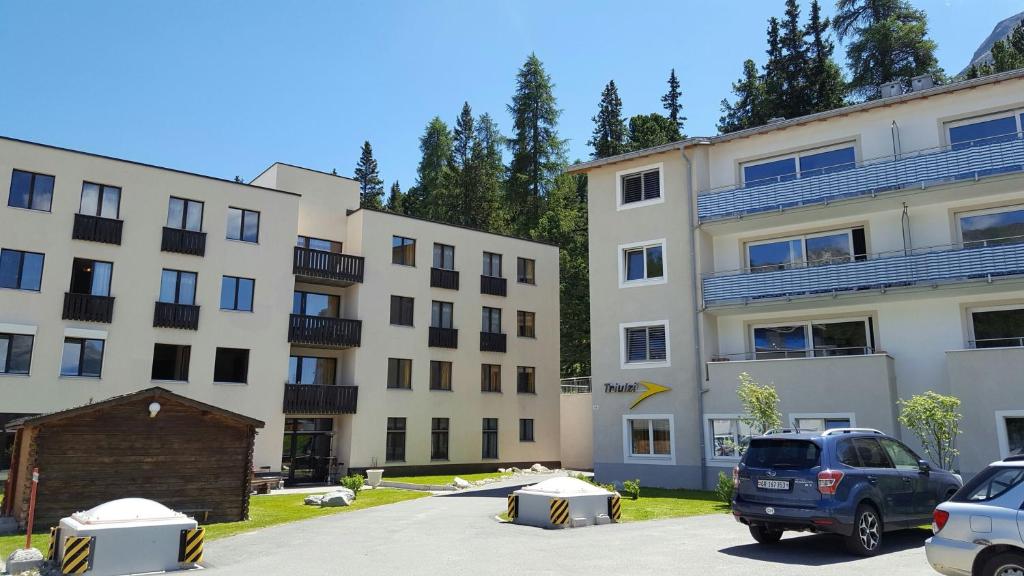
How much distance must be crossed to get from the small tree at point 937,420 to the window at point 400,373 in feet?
75.3

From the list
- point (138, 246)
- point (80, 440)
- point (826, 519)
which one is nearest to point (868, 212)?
point (826, 519)

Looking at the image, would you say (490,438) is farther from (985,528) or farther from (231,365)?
(985,528)

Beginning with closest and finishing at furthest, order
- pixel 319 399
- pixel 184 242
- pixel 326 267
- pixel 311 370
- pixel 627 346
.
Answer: pixel 627 346 < pixel 184 242 < pixel 319 399 < pixel 326 267 < pixel 311 370

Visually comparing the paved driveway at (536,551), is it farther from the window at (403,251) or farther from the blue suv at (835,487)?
the window at (403,251)

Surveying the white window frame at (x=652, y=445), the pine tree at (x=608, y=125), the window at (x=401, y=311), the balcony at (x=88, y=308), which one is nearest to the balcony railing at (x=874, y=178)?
the white window frame at (x=652, y=445)

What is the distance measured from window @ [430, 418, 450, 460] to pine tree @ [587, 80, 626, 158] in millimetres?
31402

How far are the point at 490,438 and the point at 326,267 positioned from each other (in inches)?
489

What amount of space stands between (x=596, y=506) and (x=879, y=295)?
1233cm

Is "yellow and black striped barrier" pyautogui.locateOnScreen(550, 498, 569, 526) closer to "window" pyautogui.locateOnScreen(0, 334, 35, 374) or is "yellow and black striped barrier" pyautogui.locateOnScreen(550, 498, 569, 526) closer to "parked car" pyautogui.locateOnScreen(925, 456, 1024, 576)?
"parked car" pyautogui.locateOnScreen(925, 456, 1024, 576)

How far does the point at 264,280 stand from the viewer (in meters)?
32.8

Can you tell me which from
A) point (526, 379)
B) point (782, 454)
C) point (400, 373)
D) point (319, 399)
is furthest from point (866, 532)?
point (526, 379)

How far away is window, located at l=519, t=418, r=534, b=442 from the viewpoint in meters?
40.2

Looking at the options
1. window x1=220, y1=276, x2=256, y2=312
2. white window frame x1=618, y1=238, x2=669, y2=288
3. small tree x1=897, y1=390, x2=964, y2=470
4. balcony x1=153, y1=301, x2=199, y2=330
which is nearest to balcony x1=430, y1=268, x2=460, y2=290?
window x1=220, y1=276, x2=256, y2=312

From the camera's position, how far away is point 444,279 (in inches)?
1517
